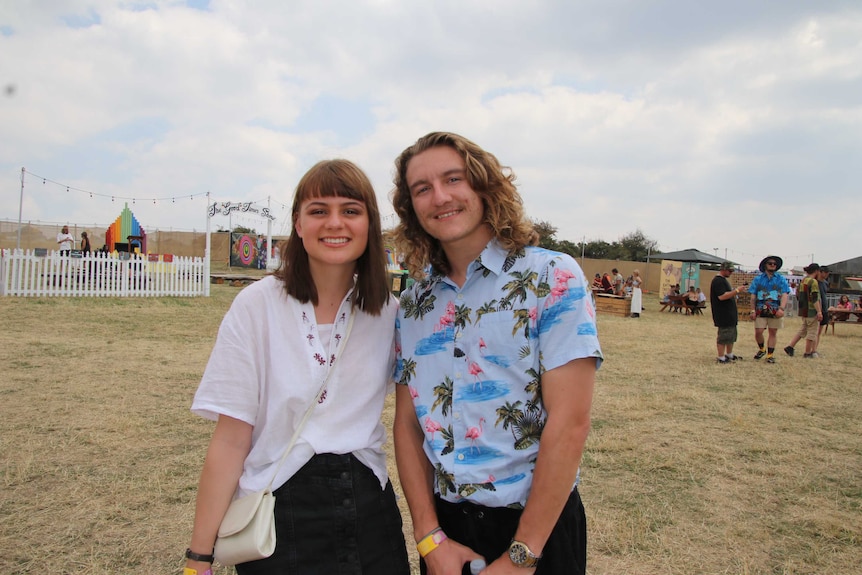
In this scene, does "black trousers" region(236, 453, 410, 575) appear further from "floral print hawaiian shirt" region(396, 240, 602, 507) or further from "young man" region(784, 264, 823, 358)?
"young man" region(784, 264, 823, 358)

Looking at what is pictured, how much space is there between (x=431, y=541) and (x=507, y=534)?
0.21 m

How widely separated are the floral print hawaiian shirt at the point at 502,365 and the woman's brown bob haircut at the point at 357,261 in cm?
29

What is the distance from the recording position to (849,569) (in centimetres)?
288

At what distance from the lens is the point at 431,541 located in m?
1.52

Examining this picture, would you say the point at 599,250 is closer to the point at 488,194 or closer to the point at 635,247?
the point at 635,247

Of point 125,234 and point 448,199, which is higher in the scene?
point 125,234

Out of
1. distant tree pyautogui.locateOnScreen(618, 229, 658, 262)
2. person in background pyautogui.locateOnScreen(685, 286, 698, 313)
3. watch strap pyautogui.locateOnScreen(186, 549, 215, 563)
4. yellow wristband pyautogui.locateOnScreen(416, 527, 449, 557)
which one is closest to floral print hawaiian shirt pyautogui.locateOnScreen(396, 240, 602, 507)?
yellow wristband pyautogui.locateOnScreen(416, 527, 449, 557)

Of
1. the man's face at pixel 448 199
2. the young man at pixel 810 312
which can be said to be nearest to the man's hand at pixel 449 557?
the man's face at pixel 448 199

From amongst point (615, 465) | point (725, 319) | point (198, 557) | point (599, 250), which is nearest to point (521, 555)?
point (198, 557)

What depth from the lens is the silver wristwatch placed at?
54.0 inches

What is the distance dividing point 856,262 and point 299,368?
101 ft

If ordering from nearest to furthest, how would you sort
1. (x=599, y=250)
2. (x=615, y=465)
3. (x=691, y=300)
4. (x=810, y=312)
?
(x=615, y=465), (x=810, y=312), (x=691, y=300), (x=599, y=250)

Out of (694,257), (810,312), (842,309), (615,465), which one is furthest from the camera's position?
(694,257)

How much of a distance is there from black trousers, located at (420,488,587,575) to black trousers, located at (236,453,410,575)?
0.78ft
